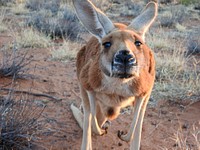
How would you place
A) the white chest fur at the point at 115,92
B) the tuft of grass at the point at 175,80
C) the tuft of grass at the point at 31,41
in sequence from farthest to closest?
the tuft of grass at the point at 31,41
the tuft of grass at the point at 175,80
the white chest fur at the point at 115,92

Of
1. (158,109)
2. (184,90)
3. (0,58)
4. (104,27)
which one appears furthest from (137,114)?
(0,58)

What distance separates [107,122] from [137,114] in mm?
1121

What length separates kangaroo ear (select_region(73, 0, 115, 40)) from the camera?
4039mm

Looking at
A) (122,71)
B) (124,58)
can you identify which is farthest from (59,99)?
(124,58)

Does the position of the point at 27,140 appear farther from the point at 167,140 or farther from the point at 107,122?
the point at 167,140

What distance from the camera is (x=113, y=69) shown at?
3.57 meters

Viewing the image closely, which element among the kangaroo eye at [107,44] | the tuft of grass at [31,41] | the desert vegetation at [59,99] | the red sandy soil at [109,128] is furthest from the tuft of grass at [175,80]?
the tuft of grass at [31,41]

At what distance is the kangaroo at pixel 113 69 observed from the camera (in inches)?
143

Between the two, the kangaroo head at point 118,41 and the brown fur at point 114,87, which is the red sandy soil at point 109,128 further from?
the kangaroo head at point 118,41

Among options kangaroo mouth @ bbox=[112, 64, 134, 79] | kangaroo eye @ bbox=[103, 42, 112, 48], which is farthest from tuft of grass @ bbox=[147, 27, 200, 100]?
kangaroo mouth @ bbox=[112, 64, 134, 79]

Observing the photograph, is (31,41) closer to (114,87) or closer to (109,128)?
(109,128)

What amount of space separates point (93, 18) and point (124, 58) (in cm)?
86

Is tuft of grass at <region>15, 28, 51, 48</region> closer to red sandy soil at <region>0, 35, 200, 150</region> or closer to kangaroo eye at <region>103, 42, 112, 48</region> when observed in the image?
red sandy soil at <region>0, 35, 200, 150</region>

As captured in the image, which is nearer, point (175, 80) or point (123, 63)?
point (123, 63)
